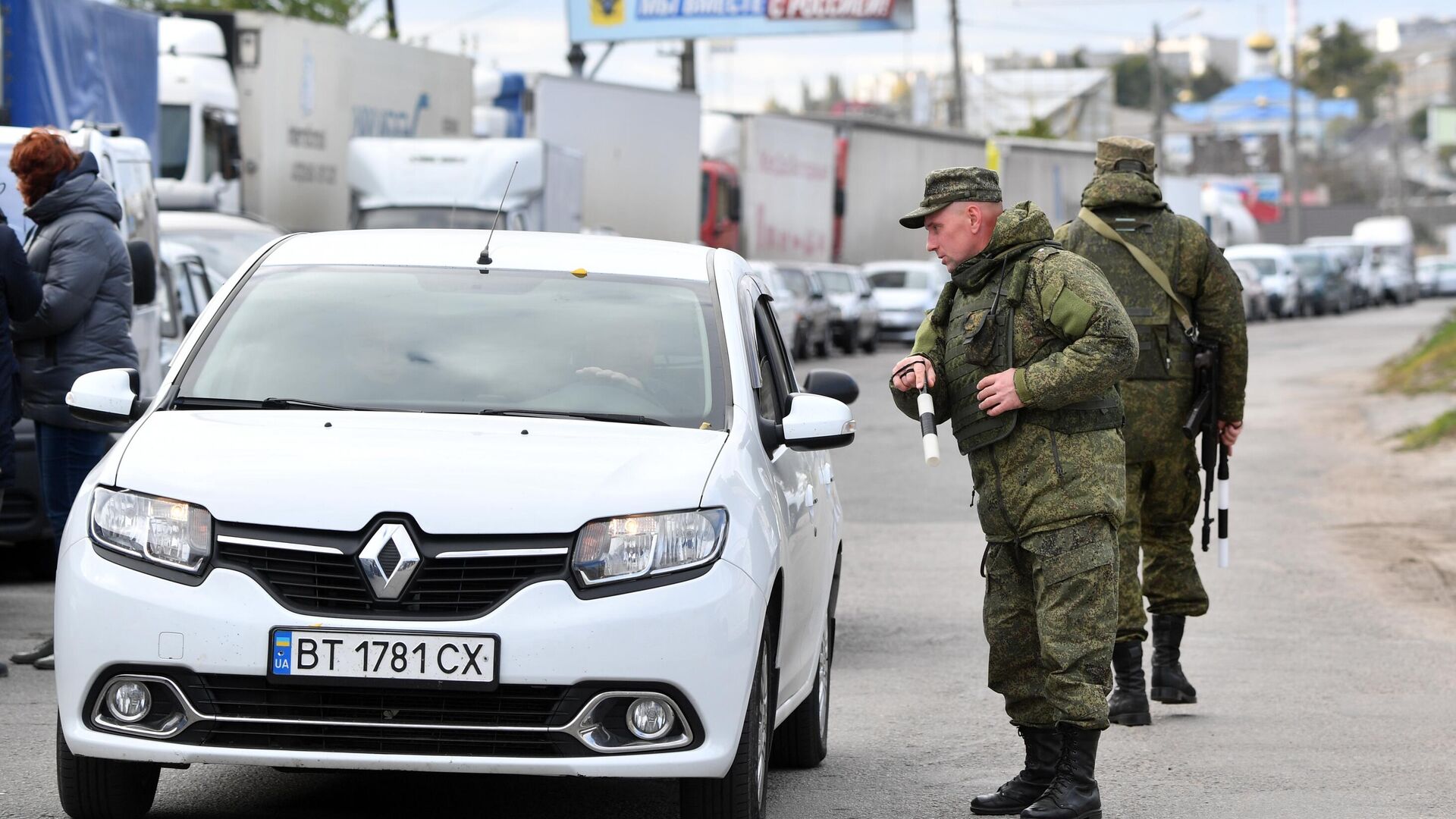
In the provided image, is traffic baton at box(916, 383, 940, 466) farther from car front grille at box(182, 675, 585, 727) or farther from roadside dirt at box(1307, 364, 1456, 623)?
roadside dirt at box(1307, 364, 1456, 623)

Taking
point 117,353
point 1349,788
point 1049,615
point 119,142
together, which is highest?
point 119,142

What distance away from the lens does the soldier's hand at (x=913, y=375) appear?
18.5 ft

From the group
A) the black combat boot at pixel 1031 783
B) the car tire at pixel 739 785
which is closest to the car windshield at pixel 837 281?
the black combat boot at pixel 1031 783

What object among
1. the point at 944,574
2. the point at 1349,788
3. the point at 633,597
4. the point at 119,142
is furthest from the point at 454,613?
the point at 119,142

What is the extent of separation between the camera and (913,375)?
223 inches

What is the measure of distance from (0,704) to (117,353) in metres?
1.72

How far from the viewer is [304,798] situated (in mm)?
5828

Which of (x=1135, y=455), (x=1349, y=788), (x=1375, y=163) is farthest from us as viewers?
(x=1375, y=163)

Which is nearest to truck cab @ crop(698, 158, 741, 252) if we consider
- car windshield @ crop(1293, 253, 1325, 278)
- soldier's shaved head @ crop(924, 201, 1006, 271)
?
car windshield @ crop(1293, 253, 1325, 278)

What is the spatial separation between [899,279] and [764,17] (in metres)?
12.4

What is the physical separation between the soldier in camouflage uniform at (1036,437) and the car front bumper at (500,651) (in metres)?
0.99

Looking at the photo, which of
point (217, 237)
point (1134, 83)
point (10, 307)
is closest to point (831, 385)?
point (10, 307)

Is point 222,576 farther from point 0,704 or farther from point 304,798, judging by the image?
point 0,704

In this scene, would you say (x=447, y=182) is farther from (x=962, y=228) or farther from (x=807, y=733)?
(x=962, y=228)
